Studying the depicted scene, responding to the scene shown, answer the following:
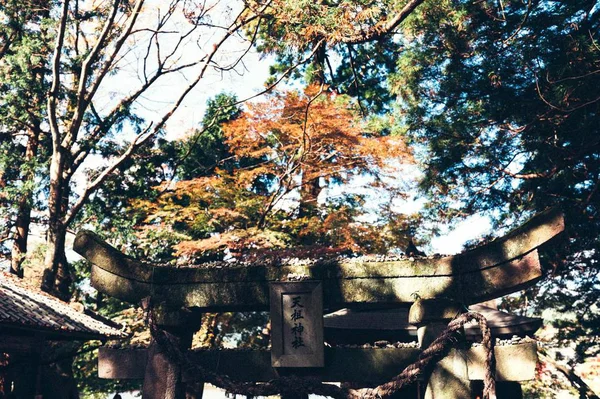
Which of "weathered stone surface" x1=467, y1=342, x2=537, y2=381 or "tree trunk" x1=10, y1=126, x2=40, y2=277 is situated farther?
"tree trunk" x1=10, y1=126, x2=40, y2=277

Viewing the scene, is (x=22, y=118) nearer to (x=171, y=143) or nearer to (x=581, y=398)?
(x=171, y=143)

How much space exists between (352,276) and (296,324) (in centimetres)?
84

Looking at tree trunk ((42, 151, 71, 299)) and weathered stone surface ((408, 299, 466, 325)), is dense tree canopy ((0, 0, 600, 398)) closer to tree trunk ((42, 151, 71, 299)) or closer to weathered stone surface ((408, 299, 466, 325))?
tree trunk ((42, 151, 71, 299))

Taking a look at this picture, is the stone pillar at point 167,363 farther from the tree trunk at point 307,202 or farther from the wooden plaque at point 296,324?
the tree trunk at point 307,202

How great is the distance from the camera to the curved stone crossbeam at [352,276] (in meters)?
5.86

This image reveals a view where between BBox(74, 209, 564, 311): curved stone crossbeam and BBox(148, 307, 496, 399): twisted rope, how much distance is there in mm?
424

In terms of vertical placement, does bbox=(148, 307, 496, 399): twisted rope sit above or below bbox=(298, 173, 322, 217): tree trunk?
below

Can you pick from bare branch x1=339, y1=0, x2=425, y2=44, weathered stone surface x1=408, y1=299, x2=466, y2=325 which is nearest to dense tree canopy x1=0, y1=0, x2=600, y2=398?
bare branch x1=339, y1=0, x2=425, y2=44

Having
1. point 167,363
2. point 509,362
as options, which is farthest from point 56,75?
point 509,362

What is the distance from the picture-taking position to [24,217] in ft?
56.3

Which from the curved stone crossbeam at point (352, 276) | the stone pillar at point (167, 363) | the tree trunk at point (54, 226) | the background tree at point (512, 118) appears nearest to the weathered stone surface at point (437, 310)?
the curved stone crossbeam at point (352, 276)

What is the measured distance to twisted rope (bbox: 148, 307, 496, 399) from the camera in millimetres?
5645

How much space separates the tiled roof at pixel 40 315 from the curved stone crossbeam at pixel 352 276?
3.96 meters

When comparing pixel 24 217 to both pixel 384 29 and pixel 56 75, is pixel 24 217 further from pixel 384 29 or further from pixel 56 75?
pixel 384 29
